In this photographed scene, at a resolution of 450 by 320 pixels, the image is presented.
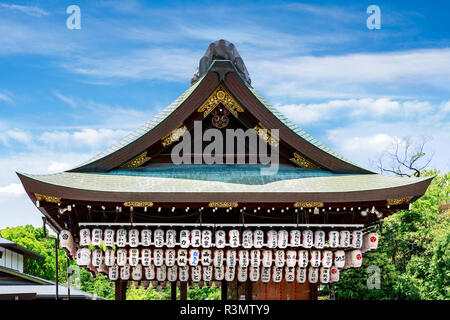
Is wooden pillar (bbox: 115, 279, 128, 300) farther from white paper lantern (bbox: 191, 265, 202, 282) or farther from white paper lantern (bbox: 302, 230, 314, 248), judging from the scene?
white paper lantern (bbox: 302, 230, 314, 248)

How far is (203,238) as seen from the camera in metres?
14.1

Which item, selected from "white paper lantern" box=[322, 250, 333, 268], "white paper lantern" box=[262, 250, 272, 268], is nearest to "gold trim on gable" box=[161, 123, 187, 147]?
"white paper lantern" box=[262, 250, 272, 268]

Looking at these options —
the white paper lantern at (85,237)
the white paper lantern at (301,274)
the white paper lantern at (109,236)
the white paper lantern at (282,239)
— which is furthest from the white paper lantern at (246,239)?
the white paper lantern at (85,237)

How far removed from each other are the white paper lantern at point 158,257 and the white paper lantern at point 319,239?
4024 millimetres

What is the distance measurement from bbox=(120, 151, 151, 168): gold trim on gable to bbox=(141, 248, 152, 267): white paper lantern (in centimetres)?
241

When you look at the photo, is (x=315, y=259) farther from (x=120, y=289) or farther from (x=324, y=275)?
(x=120, y=289)

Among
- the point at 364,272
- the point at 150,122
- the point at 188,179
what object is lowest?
the point at 364,272

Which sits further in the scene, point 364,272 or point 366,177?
point 364,272

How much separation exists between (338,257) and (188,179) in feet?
14.8

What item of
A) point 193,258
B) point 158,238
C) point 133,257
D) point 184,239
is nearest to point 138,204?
point 158,238

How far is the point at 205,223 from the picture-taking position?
14711 mm
